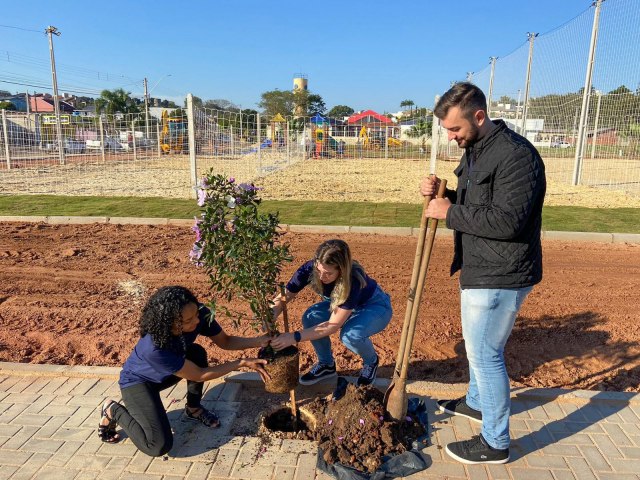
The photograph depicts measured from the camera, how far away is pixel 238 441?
10.3ft

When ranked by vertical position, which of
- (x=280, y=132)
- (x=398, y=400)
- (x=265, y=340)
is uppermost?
(x=280, y=132)

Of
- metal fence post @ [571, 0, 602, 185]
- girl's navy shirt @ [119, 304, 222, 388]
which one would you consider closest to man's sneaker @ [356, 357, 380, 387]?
girl's navy shirt @ [119, 304, 222, 388]

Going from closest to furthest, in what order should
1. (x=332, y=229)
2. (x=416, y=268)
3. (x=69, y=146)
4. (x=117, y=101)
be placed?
(x=416, y=268)
(x=332, y=229)
(x=69, y=146)
(x=117, y=101)

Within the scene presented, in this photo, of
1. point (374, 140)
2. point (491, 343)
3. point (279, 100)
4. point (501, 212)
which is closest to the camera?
point (501, 212)

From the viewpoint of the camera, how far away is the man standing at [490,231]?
240 centimetres

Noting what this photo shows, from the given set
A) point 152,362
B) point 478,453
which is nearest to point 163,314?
point 152,362

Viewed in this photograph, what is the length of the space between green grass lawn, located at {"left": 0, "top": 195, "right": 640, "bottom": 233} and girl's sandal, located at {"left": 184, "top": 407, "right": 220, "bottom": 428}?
18.5 ft

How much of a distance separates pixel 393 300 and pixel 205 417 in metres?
2.71

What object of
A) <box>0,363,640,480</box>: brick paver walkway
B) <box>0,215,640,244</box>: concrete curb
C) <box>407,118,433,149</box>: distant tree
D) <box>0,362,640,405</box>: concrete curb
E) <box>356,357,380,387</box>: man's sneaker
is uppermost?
<box>407,118,433,149</box>: distant tree

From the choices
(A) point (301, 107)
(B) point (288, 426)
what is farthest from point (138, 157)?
(A) point (301, 107)

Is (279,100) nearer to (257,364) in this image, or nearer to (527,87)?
(527,87)

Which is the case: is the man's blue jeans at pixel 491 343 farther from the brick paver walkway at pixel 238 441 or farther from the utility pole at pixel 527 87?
the utility pole at pixel 527 87

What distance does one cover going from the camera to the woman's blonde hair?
124 inches

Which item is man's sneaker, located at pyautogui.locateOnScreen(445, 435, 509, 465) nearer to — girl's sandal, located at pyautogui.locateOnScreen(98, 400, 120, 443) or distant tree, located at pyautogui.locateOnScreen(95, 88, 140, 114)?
girl's sandal, located at pyautogui.locateOnScreen(98, 400, 120, 443)
